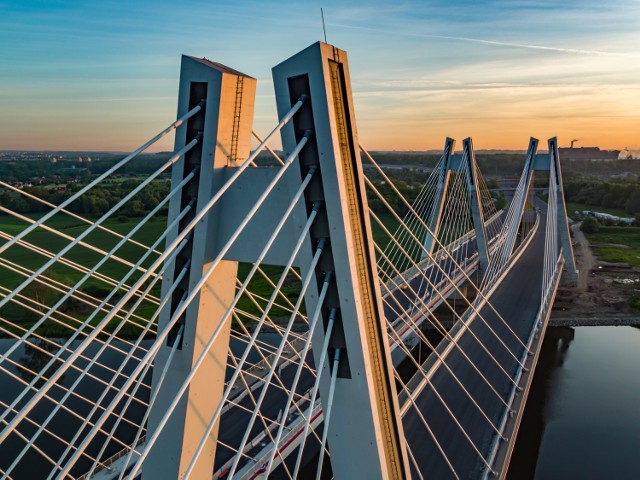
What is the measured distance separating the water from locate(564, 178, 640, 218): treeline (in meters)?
49.1

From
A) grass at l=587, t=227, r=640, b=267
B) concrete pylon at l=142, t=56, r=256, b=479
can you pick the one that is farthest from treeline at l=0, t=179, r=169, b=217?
concrete pylon at l=142, t=56, r=256, b=479

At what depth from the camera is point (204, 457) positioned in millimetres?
6332

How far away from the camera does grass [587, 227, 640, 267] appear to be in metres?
45.9

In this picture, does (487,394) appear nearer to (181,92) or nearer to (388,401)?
(388,401)

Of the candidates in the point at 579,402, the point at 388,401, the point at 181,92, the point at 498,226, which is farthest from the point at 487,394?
the point at 498,226

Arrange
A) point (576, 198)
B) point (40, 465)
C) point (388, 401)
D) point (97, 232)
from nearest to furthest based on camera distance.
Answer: point (388, 401) < point (40, 465) < point (97, 232) < point (576, 198)

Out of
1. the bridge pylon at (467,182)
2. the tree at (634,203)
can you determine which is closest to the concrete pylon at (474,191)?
the bridge pylon at (467,182)

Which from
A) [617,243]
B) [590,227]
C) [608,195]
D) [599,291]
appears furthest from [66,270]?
[608,195]

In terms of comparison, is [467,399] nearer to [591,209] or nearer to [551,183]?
[551,183]

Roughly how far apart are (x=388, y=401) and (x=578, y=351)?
23327mm

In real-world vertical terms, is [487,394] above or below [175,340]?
below

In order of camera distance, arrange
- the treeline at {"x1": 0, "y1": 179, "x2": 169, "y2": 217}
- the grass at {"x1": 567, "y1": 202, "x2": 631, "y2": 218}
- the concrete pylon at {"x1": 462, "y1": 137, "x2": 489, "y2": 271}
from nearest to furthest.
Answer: the concrete pylon at {"x1": 462, "y1": 137, "x2": 489, "y2": 271} < the treeline at {"x1": 0, "y1": 179, "x2": 169, "y2": 217} < the grass at {"x1": 567, "y1": 202, "x2": 631, "y2": 218}

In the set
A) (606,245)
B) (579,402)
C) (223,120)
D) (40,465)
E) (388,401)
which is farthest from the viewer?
(606,245)

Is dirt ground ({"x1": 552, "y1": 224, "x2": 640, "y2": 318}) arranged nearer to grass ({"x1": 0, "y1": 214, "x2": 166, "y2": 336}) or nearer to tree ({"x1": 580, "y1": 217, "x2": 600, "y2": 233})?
tree ({"x1": 580, "y1": 217, "x2": 600, "y2": 233})
